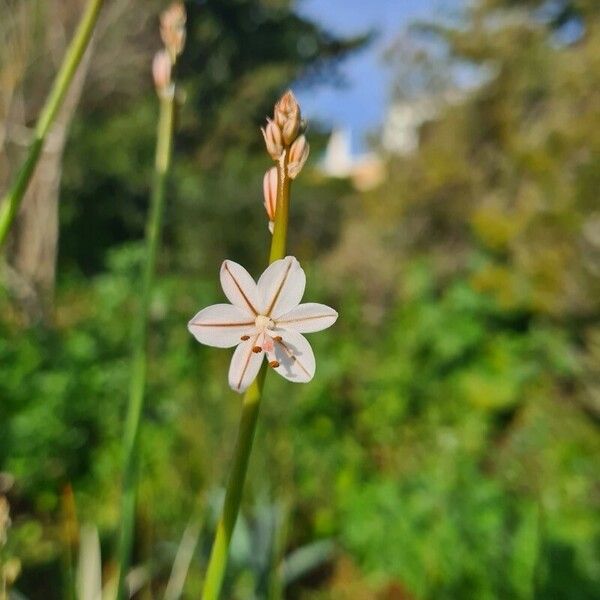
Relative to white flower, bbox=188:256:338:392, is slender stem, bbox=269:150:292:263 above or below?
above

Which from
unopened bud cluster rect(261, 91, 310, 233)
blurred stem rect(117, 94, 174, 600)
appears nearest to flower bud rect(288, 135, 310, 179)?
unopened bud cluster rect(261, 91, 310, 233)

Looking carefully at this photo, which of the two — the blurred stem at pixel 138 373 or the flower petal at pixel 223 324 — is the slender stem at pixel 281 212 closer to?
the flower petal at pixel 223 324

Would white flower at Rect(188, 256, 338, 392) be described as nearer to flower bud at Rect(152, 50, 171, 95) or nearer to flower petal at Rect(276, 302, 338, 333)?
flower petal at Rect(276, 302, 338, 333)

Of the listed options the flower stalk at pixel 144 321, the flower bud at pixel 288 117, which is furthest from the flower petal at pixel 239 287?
the flower stalk at pixel 144 321

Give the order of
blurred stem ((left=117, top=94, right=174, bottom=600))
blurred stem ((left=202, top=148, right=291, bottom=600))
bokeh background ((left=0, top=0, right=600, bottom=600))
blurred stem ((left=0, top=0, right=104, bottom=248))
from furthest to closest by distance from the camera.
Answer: bokeh background ((left=0, top=0, right=600, bottom=600))
blurred stem ((left=117, top=94, right=174, bottom=600))
blurred stem ((left=0, top=0, right=104, bottom=248))
blurred stem ((left=202, top=148, right=291, bottom=600))

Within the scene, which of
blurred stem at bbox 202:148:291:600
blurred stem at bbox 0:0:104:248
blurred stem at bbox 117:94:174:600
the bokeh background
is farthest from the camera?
the bokeh background

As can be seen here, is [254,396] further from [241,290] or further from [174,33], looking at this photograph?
[174,33]

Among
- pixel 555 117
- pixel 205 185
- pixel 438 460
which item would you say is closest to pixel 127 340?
pixel 438 460

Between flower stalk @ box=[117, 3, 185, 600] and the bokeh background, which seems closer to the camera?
flower stalk @ box=[117, 3, 185, 600]
